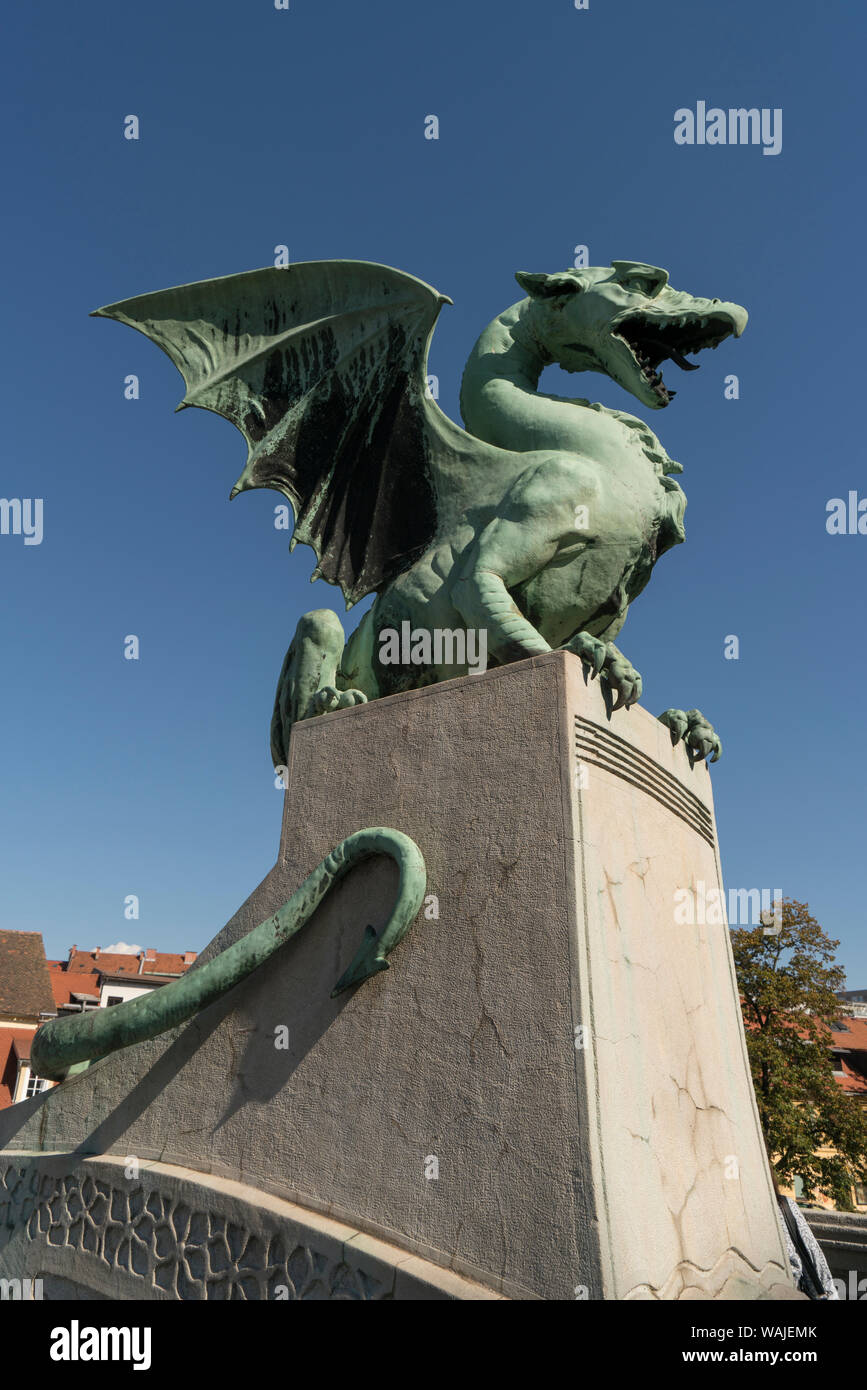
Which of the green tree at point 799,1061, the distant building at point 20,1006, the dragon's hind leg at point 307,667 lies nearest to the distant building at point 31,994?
the distant building at point 20,1006

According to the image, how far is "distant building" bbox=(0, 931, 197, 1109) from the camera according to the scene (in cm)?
2192

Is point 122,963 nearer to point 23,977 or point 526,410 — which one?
point 23,977

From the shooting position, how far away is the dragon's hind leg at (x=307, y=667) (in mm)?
4746

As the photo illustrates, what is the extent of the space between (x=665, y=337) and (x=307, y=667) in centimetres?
261

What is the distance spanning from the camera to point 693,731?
4.53 m

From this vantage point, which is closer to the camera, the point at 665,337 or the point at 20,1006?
the point at 665,337

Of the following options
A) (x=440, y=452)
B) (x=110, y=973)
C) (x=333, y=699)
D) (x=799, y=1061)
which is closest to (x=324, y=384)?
(x=440, y=452)

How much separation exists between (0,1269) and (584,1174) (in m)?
2.85

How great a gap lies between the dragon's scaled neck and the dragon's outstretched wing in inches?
12.7

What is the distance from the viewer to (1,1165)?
A: 13.5ft

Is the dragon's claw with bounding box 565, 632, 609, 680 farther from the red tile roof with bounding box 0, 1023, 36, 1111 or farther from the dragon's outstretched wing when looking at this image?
the red tile roof with bounding box 0, 1023, 36, 1111

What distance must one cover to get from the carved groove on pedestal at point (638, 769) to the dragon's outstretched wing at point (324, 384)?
1987mm

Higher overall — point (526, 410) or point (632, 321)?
point (632, 321)

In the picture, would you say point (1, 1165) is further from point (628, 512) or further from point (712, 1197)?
point (628, 512)
